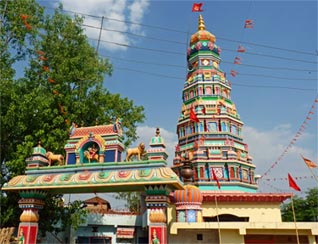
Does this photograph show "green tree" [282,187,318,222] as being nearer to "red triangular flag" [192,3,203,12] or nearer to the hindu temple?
the hindu temple

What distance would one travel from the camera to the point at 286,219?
3044 centimetres

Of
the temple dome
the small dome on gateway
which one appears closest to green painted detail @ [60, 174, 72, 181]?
the temple dome

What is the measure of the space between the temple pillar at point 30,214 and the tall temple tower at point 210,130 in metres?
11.1

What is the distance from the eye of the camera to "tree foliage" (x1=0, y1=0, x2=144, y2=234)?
47.2 ft

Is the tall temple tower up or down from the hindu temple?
up

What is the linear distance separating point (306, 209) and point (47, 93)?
2756cm

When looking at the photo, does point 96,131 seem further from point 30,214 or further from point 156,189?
point 30,214

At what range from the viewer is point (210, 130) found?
2541 cm

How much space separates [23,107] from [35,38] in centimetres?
497

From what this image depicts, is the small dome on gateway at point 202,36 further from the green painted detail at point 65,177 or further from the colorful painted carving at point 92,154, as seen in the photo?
the green painted detail at point 65,177

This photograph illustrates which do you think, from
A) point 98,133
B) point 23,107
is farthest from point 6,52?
point 98,133

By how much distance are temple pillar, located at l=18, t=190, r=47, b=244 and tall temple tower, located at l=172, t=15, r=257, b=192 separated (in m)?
11.1

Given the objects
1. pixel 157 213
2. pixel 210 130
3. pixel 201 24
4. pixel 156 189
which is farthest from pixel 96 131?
pixel 201 24

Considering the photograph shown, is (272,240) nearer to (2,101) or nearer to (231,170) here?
(231,170)
